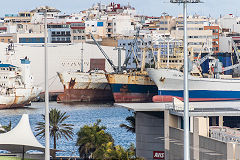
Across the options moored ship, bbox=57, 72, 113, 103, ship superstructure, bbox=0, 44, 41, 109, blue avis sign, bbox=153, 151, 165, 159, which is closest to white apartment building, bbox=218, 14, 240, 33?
moored ship, bbox=57, 72, 113, 103

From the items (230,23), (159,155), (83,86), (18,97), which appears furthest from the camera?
(230,23)

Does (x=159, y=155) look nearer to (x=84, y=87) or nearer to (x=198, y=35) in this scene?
(x=84, y=87)

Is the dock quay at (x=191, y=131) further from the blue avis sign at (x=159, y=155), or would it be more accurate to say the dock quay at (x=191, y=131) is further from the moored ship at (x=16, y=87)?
the moored ship at (x=16, y=87)

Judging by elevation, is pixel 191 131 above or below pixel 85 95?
above

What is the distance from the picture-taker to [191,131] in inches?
1329

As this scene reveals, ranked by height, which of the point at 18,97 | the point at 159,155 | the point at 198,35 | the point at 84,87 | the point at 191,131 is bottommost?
the point at 159,155

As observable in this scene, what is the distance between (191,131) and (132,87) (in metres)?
78.5

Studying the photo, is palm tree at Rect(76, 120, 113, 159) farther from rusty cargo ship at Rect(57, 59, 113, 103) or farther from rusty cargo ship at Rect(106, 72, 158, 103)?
rusty cargo ship at Rect(57, 59, 113, 103)

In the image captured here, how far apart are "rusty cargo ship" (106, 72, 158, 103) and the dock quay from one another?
2855 inches

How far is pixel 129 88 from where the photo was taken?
112688mm

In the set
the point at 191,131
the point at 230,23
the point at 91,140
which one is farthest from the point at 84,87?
the point at 191,131

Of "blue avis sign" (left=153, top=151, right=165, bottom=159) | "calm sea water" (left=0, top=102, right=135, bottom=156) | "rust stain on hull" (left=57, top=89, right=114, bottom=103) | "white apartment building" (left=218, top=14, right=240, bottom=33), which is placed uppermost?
"white apartment building" (left=218, top=14, right=240, bottom=33)

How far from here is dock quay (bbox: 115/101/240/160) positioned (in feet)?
97.1

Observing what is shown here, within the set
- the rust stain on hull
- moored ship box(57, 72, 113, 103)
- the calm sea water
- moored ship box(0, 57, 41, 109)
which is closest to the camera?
the calm sea water
